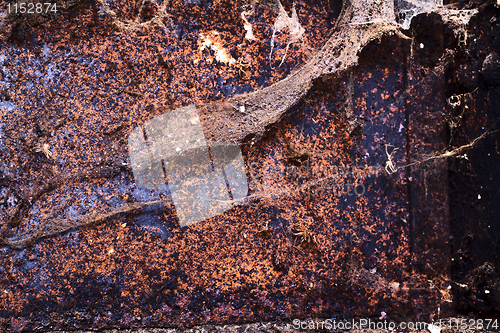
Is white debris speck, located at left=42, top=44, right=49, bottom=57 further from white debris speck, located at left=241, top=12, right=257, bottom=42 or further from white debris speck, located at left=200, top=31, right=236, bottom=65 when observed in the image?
white debris speck, located at left=241, top=12, right=257, bottom=42

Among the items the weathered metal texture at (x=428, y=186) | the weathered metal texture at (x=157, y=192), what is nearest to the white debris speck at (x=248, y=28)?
the weathered metal texture at (x=157, y=192)

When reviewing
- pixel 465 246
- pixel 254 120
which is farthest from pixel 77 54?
pixel 465 246

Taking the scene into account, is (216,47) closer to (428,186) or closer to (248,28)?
(248,28)

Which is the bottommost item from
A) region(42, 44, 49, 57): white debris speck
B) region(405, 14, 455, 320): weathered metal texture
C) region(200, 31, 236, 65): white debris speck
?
region(405, 14, 455, 320): weathered metal texture

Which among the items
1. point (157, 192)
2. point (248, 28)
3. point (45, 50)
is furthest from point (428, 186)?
point (45, 50)

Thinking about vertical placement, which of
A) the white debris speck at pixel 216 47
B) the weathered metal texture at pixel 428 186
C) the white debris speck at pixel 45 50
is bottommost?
the weathered metal texture at pixel 428 186

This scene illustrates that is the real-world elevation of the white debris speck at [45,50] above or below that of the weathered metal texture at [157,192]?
above

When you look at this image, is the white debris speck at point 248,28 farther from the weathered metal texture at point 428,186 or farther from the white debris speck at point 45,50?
the white debris speck at point 45,50

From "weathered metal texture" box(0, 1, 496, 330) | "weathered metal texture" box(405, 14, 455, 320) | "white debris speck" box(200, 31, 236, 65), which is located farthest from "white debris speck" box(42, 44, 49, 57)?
"weathered metal texture" box(405, 14, 455, 320)

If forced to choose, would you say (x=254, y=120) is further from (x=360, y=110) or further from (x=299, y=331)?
(x=299, y=331)
